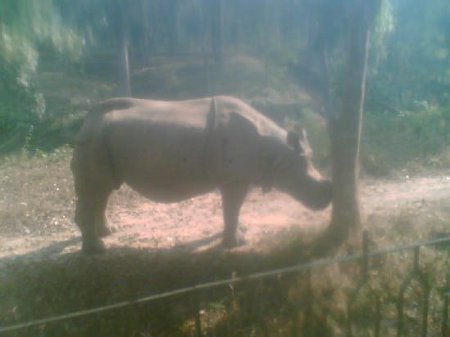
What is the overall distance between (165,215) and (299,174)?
2.97m

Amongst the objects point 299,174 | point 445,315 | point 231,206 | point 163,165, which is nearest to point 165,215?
point 231,206

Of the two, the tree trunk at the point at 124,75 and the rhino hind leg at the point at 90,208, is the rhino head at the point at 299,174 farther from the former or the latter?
the tree trunk at the point at 124,75

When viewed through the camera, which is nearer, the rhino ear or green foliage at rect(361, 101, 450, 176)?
the rhino ear

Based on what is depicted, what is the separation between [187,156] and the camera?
6.77m

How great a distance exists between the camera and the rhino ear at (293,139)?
6.92 m

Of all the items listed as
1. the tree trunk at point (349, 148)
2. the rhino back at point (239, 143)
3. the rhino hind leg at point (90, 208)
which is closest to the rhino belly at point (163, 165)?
the rhino back at point (239, 143)

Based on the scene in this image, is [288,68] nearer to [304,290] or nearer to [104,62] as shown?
[104,62]

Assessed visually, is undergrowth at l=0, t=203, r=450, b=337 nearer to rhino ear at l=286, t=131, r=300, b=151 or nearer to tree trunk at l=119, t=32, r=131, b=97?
rhino ear at l=286, t=131, r=300, b=151

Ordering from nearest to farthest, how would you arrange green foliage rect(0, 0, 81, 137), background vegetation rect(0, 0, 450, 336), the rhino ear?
background vegetation rect(0, 0, 450, 336)
the rhino ear
green foliage rect(0, 0, 81, 137)

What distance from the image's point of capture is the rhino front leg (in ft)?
23.1

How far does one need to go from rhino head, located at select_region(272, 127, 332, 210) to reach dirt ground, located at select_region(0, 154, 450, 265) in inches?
19.5

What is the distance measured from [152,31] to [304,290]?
69.3 feet

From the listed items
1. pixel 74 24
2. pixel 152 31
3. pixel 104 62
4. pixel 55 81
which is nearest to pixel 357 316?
pixel 74 24

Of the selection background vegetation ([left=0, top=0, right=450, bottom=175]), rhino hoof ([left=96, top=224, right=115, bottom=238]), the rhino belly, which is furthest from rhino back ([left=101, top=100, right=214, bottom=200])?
background vegetation ([left=0, top=0, right=450, bottom=175])
